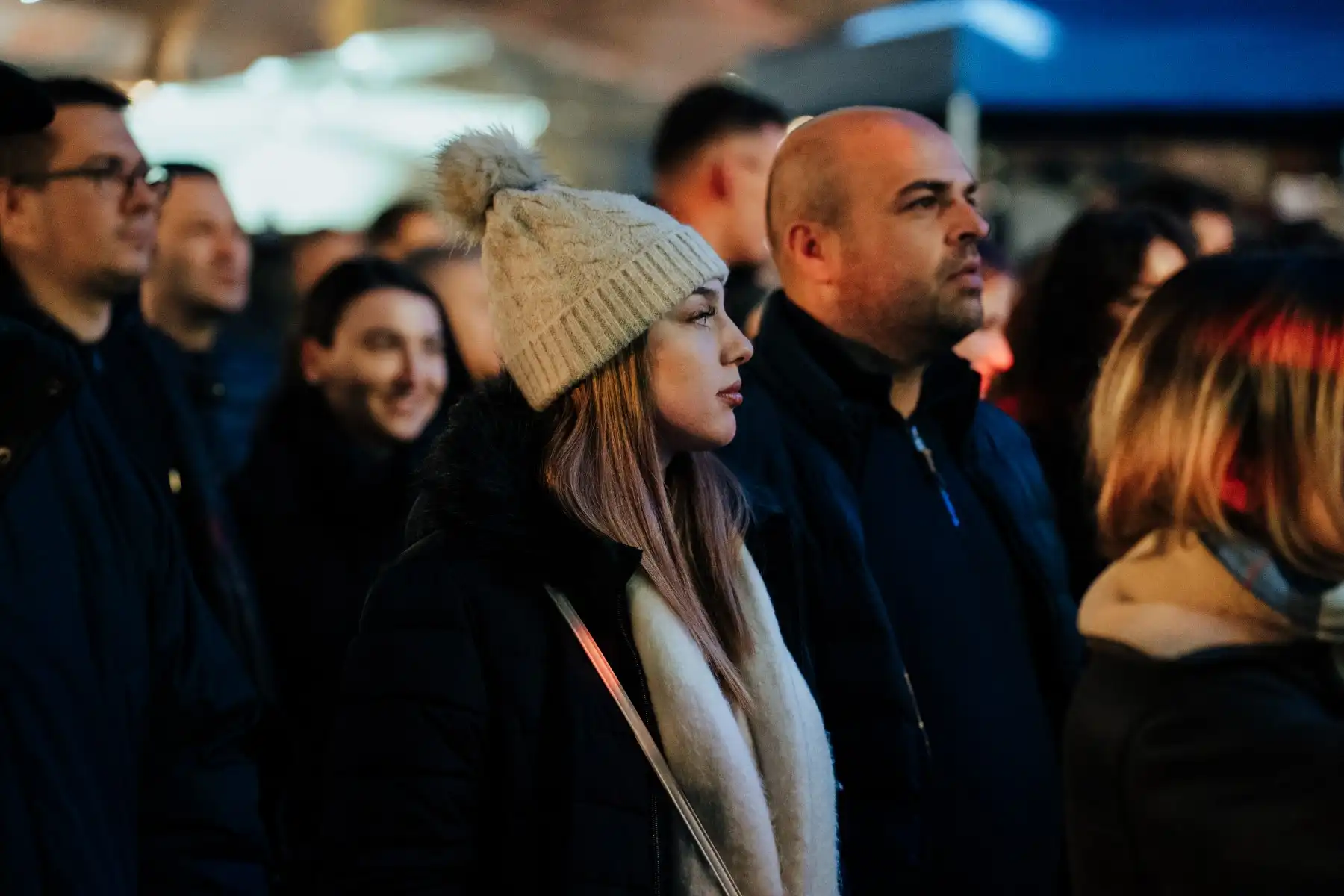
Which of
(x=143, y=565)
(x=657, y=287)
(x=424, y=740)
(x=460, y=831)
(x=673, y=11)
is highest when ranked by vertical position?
(x=673, y=11)

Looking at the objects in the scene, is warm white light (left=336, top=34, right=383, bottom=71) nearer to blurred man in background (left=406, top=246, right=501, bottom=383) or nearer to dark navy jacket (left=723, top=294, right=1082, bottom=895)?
blurred man in background (left=406, top=246, right=501, bottom=383)

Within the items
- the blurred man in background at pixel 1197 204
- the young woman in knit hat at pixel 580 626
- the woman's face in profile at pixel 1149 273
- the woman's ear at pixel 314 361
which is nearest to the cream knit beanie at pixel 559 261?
the young woman in knit hat at pixel 580 626

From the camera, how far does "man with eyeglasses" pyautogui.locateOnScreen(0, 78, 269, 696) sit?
2859 millimetres

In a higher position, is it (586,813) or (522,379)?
(522,379)

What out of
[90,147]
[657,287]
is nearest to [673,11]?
[90,147]

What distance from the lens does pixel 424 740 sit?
1.86 metres

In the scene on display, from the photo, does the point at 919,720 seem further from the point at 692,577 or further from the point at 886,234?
the point at 886,234

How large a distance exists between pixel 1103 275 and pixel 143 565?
2675 millimetres

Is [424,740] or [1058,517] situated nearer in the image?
[424,740]

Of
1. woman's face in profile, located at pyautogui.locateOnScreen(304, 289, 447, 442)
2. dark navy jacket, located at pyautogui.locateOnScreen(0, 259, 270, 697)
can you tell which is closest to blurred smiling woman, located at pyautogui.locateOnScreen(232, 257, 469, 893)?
woman's face in profile, located at pyautogui.locateOnScreen(304, 289, 447, 442)

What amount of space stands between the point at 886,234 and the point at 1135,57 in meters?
5.16

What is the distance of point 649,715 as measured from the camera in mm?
1994

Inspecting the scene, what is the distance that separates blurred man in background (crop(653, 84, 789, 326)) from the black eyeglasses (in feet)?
6.77

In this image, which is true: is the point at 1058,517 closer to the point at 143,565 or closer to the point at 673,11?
the point at 143,565
